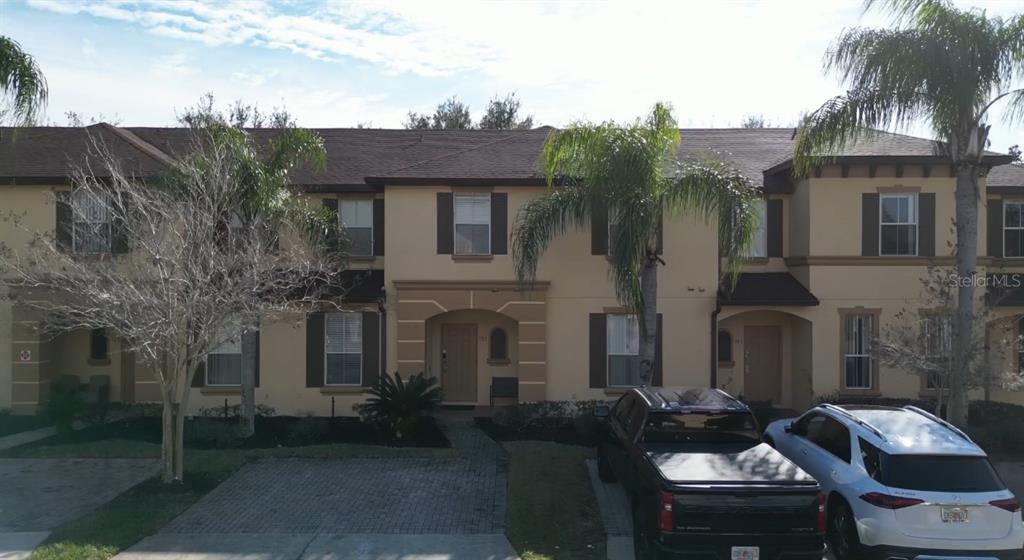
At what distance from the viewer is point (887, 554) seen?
8.07 metres

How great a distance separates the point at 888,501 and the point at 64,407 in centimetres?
1432

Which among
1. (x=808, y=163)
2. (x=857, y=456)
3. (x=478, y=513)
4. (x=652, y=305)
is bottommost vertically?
(x=478, y=513)

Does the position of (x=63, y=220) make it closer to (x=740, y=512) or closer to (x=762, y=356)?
(x=740, y=512)

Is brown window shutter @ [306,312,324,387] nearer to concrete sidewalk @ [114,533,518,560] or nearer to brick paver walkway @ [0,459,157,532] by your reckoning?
brick paver walkway @ [0,459,157,532]

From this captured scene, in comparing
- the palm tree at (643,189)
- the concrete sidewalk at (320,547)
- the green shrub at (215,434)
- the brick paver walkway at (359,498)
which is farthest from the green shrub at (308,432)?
the palm tree at (643,189)

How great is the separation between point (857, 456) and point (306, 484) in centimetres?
743

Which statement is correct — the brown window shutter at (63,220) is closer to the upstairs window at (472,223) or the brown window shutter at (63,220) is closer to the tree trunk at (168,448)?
the tree trunk at (168,448)

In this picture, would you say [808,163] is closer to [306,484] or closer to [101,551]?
[306,484]

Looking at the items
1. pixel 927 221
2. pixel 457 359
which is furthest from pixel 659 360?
pixel 927 221

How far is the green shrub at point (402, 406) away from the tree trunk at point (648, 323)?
3.89 meters

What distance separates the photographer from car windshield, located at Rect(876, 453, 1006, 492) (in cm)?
816

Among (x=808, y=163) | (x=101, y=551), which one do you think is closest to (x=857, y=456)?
(x=808, y=163)

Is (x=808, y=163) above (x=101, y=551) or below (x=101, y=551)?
above

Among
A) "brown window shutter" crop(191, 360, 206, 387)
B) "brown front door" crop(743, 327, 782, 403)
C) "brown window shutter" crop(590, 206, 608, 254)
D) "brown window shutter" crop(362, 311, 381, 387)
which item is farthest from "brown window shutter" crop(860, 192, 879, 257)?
"brown window shutter" crop(191, 360, 206, 387)
